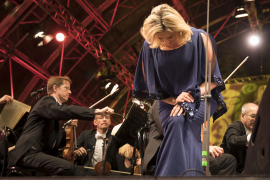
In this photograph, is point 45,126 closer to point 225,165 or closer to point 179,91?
point 179,91

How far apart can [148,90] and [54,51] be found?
7.20 meters

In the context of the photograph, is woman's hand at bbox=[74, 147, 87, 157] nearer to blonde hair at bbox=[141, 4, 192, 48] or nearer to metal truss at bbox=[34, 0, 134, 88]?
blonde hair at bbox=[141, 4, 192, 48]

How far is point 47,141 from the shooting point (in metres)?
2.96

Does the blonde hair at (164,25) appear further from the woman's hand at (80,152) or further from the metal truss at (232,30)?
the metal truss at (232,30)

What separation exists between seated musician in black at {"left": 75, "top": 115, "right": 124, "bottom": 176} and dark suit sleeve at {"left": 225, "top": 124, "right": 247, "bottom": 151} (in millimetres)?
1793

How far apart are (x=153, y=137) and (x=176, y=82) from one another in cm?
71

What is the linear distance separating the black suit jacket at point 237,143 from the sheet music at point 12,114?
2.54m

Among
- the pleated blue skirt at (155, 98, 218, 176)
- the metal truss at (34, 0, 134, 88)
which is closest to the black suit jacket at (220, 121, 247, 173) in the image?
the pleated blue skirt at (155, 98, 218, 176)

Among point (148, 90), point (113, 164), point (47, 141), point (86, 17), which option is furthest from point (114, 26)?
point (148, 90)

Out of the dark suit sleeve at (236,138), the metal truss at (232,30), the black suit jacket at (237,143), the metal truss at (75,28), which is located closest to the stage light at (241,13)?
the metal truss at (232,30)

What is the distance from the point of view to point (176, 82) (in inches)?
74.0

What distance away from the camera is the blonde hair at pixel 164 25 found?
1724mm

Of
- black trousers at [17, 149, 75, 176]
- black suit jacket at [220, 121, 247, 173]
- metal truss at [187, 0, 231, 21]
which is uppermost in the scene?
metal truss at [187, 0, 231, 21]

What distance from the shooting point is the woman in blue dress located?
1.65 metres
